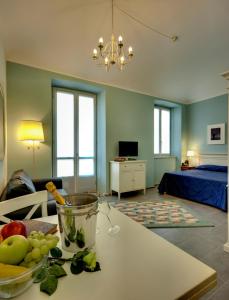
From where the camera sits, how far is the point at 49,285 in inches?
21.2

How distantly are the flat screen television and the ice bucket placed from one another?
12.3ft

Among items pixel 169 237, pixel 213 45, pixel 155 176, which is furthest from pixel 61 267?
pixel 155 176

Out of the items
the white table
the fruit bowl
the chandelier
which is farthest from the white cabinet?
the fruit bowl

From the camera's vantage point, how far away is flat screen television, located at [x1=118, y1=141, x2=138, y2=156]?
4488 millimetres

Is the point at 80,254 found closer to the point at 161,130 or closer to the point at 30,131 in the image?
the point at 30,131

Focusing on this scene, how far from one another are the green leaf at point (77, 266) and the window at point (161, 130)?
17.7 ft

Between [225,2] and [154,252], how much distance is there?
2918mm

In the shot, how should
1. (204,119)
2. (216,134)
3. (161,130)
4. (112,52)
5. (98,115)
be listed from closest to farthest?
(112,52)
(98,115)
(216,134)
(204,119)
(161,130)

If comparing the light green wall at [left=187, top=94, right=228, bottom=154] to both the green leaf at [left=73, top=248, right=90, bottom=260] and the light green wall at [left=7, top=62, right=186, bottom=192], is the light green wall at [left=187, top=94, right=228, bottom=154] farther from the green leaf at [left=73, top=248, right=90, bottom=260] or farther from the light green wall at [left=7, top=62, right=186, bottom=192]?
the green leaf at [left=73, top=248, right=90, bottom=260]

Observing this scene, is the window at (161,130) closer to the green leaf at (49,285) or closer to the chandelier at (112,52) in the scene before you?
the chandelier at (112,52)

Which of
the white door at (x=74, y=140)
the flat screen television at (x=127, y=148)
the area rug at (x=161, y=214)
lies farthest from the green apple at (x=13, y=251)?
the flat screen television at (x=127, y=148)

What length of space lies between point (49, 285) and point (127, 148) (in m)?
4.07

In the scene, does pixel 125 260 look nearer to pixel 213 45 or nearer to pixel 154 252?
pixel 154 252

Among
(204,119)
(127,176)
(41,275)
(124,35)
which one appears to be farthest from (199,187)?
(41,275)
